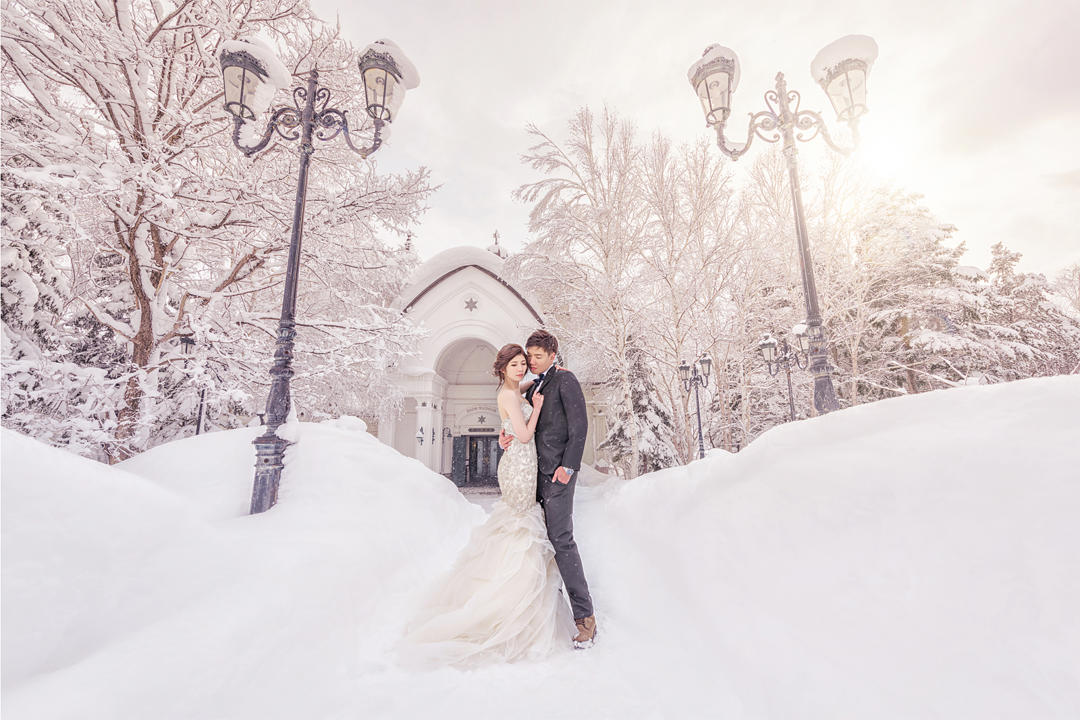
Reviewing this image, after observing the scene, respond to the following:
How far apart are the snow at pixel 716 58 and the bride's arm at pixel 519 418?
6.06 meters

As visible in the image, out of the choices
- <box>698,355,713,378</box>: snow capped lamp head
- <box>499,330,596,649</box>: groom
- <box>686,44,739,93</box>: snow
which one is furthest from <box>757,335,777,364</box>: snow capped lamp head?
<box>499,330,596,649</box>: groom

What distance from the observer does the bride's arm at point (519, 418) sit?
339 centimetres

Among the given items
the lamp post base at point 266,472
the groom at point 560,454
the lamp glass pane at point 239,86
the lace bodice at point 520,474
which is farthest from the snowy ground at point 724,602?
the lamp glass pane at point 239,86

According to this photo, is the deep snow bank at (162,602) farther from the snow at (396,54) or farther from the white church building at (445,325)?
the white church building at (445,325)

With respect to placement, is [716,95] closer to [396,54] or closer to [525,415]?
[396,54]

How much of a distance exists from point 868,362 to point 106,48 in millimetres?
22839

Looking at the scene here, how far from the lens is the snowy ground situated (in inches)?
64.3

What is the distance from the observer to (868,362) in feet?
56.9

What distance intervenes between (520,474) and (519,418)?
1.50ft

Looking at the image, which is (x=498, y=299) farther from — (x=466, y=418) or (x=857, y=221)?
(x=857, y=221)

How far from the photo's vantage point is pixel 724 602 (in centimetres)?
279

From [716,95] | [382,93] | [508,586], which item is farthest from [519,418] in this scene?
[716,95]

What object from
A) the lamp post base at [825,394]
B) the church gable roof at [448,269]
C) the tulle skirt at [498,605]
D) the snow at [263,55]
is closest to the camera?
the tulle skirt at [498,605]

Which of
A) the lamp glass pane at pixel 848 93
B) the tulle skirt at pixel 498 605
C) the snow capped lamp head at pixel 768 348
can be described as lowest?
the tulle skirt at pixel 498 605
